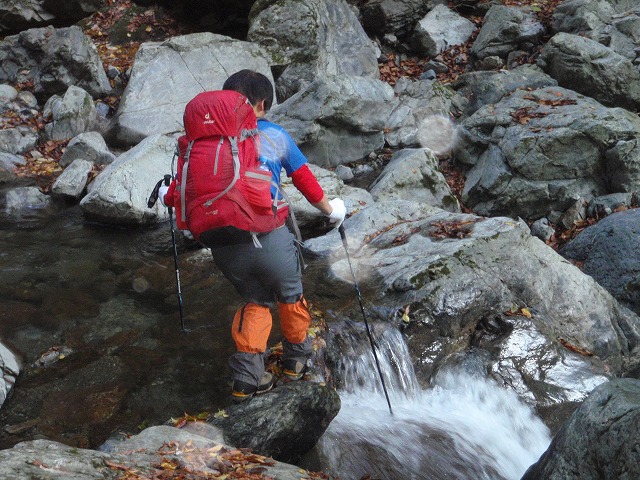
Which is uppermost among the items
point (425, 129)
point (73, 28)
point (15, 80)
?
point (73, 28)

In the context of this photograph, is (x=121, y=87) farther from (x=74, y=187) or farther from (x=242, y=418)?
(x=242, y=418)

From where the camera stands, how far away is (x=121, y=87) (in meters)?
13.8

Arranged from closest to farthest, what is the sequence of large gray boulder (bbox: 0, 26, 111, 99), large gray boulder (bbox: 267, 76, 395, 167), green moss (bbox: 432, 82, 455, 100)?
large gray boulder (bbox: 267, 76, 395, 167) < large gray boulder (bbox: 0, 26, 111, 99) < green moss (bbox: 432, 82, 455, 100)

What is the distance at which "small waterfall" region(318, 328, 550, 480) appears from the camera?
4.82 metres

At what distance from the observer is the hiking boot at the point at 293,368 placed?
5043mm

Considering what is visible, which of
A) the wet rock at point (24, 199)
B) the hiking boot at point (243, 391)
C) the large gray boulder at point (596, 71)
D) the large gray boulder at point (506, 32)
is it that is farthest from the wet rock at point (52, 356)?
the large gray boulder at point (506, 32)

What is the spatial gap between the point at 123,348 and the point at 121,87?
30.1 ft

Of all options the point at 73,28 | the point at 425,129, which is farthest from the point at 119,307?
the point at 73,28

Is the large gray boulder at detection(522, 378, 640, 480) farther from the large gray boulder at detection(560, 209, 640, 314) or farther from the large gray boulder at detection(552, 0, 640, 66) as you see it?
the large gray boulder at detection(552, 0, 640, 66)

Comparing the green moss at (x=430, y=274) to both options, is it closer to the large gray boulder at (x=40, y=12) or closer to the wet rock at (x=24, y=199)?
the wet rock at (x=24, y=199)

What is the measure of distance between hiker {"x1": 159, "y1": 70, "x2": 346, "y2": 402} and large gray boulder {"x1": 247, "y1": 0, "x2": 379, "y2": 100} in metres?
9.33

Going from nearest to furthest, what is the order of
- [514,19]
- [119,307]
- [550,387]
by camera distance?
[550,387], [119,307], [514,19]

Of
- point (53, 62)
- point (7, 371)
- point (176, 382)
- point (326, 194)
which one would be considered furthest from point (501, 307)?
point (53, 62)

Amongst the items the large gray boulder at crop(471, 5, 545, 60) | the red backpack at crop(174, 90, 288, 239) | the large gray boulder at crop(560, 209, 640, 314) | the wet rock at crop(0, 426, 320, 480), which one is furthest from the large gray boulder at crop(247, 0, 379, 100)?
the wet rock at crop(0, 426, 320, 480)
